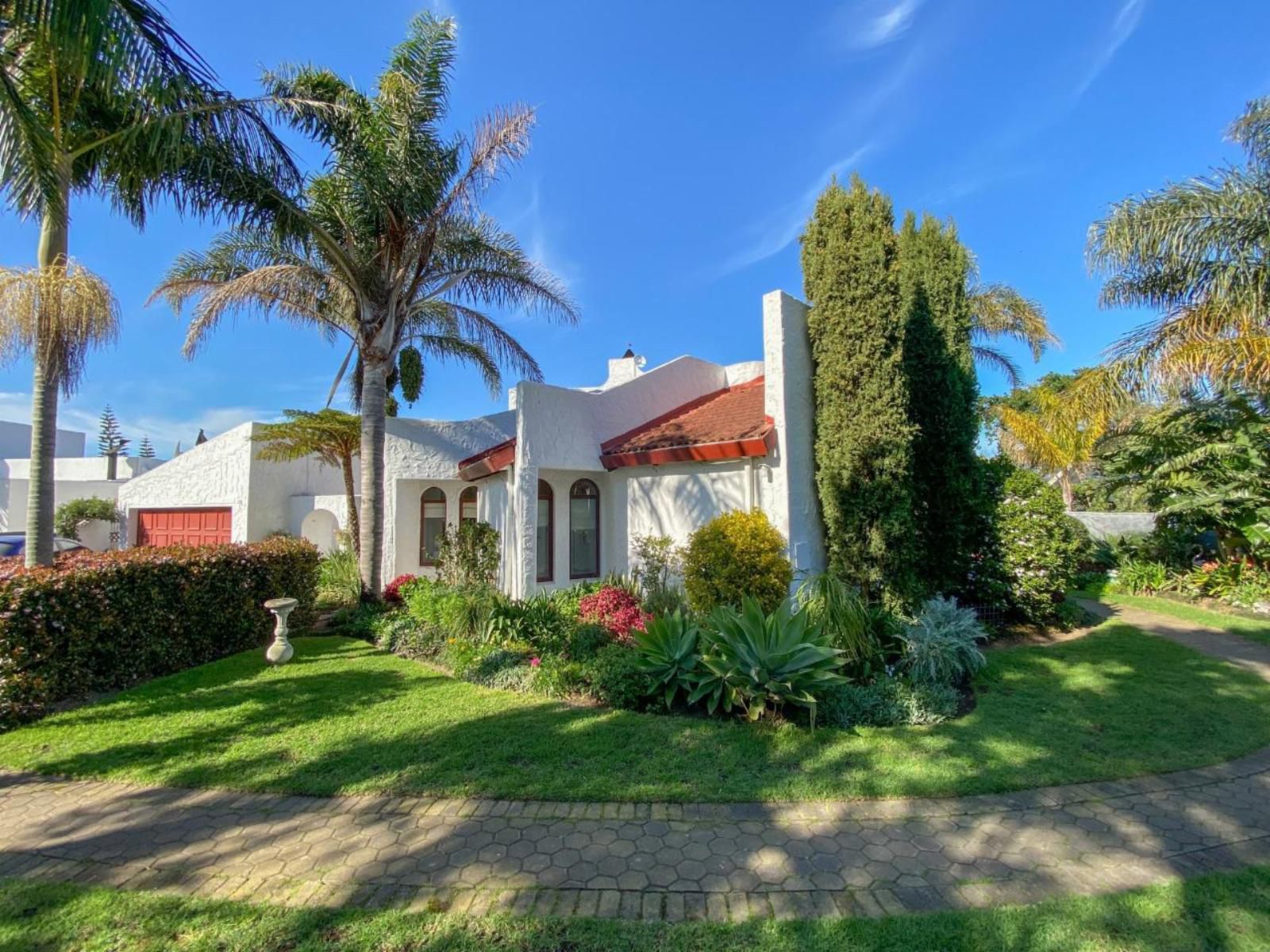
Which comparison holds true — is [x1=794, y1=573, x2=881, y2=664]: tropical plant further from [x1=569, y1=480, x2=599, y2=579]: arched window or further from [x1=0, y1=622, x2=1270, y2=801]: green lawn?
[x1=569, y1=480, x2=599, y2=579]: arched window

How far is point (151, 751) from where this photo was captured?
5641 mm

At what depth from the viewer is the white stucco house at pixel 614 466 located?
372 inches

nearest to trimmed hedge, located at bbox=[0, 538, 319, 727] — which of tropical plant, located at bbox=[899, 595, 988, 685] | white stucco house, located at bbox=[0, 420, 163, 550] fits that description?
tropical plant, located at bbox=[899, 595, 988, 685]

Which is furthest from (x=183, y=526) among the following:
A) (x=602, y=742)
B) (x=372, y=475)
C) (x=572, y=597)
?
(x=602, y=742)

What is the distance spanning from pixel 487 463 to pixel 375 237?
5.27 metres

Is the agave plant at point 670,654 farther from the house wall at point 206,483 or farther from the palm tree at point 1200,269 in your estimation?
the house wall at point 206,483

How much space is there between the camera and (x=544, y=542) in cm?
1198

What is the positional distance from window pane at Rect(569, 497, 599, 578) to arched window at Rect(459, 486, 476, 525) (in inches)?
148

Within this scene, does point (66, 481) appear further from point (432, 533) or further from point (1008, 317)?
point (1008, 317)

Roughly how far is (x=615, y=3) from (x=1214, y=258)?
45.8ft

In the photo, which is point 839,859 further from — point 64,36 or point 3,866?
point 64,36

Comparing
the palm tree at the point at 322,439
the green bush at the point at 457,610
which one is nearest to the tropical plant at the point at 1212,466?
the green bush at the point at 457,610

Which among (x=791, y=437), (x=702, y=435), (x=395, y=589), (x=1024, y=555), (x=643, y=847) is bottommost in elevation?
(x=643, y=847)

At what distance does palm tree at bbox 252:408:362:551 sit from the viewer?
15234mm
